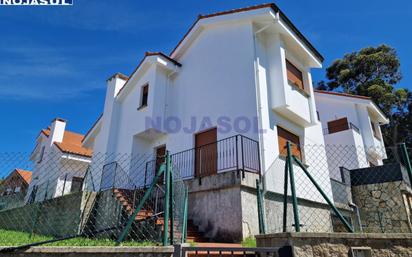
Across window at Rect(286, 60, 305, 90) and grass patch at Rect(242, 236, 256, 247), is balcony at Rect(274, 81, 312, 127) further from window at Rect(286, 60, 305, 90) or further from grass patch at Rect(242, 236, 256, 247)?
grass patch at Rect(242, 236, 256, 247)

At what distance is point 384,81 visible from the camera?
27531 mm

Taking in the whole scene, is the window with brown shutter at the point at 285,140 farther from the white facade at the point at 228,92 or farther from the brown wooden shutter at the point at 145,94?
the brown wooden shutter at the point at 145,94

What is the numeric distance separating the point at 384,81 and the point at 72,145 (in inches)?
1162

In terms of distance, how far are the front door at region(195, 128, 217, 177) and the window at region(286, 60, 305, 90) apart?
162 inches

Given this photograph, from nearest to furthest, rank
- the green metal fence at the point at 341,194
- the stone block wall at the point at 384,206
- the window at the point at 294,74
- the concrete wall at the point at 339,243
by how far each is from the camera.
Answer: the concrete wall at the point at 339,243
the green metal fence at the point at 341,194
the stone block wall at the point at 384,206
the window at the point at 294,74

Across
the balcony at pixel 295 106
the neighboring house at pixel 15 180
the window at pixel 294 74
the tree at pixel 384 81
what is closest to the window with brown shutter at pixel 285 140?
the balcony at pixel 295 106

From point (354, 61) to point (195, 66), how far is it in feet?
79.3

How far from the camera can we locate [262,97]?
31.9ft

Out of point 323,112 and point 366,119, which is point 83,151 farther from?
point 366,119

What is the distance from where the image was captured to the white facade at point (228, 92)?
32.1 feet

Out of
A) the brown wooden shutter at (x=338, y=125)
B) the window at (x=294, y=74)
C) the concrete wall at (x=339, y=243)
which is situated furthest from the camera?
the brown wooden shutter at (x=338, y=125)

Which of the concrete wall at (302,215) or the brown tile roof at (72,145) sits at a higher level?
the brown tile roof at (72,145)

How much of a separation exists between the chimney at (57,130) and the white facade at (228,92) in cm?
867

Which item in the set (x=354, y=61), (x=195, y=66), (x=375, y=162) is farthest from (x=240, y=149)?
(x=354, y=61)
